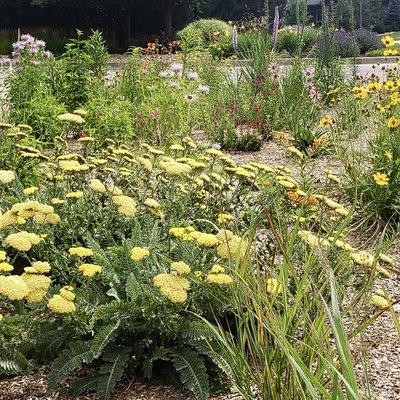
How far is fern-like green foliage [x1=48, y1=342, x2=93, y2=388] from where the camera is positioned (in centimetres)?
265

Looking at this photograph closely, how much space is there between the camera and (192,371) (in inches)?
105

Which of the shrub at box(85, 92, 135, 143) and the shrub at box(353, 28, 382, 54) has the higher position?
the shrub at box(353, 28, 382, 54)

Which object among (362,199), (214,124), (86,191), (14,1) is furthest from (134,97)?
(14,1)

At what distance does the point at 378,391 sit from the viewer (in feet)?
9.18

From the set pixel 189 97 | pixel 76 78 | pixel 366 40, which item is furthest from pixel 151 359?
pixel 366 40

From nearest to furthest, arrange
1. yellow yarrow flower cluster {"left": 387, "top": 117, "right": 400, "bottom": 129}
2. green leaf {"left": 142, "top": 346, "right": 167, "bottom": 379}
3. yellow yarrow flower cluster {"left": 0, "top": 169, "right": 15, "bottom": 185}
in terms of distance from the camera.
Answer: green leaf {"left": 142, "top": 346, "right": 167, "bottom": 379}, yellow yarrow flower cluster {"left": 0, "top": 169, "right": 15, "bottom": 185}, yellow yarrow flower cluster {"left": 387, "top": 117, "right": 400, "bottom": 129}

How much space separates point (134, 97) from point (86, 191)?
509 cm

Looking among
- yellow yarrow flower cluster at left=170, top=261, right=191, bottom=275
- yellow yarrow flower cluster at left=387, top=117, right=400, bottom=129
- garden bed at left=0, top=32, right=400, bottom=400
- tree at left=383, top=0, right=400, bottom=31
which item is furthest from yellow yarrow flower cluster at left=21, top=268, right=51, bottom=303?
tree at left=383, top=0, right=400, bottom=31

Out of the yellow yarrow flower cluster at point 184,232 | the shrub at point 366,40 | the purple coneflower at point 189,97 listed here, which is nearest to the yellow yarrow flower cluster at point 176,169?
the yellow yarrow flower cluster at point 184,232

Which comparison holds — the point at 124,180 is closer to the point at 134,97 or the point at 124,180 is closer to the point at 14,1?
the point at 134,97

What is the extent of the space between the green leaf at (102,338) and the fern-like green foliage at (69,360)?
7 centimetres

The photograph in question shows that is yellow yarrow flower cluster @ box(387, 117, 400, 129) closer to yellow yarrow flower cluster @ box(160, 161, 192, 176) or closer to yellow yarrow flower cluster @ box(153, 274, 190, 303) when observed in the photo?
yellow yarrow flower cluster @ box(160, 161, 192, 176)

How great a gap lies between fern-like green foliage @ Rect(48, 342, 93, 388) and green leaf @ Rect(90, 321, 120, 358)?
0.07 m

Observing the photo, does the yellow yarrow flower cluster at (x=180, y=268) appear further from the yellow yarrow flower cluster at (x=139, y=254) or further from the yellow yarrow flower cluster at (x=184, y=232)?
the yellow yarrow flower cluster at (x=184, y=232)
